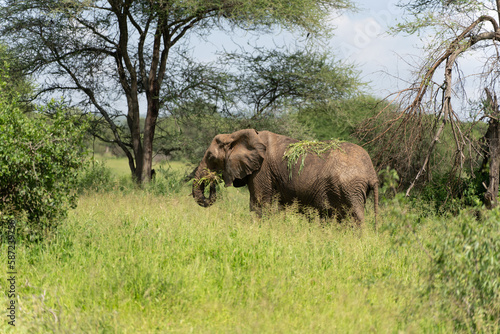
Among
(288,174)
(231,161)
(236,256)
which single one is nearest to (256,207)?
(288,174)

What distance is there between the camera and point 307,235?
7.43 meters

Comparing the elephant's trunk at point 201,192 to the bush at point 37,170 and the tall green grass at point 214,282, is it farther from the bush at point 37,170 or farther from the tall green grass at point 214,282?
the bush at point 37,170

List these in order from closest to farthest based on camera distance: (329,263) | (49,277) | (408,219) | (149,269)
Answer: (408,219), (149,269), (49,277), (329,263)

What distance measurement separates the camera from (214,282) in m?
5.27

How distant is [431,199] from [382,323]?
8.11 m

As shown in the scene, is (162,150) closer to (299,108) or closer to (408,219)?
(299,108)

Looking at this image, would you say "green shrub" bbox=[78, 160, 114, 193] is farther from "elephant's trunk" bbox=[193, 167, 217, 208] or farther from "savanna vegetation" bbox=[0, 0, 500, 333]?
"elephant's trunk" bbox=[193, 167, 217, 208]

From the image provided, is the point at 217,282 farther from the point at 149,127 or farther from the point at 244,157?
the point at 149,127

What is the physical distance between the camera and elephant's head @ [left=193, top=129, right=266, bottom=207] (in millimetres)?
8836

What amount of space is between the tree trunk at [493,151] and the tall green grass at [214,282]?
445cm

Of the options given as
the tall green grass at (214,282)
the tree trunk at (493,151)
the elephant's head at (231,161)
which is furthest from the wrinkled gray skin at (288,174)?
the tree trunk at (493,151)

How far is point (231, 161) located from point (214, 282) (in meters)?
3.89

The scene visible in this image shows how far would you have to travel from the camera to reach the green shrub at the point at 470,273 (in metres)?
4.59

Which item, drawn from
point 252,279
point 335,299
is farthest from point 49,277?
point 335,299
